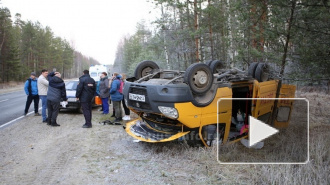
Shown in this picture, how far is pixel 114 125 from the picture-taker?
28.1ft

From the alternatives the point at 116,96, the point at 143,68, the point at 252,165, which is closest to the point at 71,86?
the point at 116,96

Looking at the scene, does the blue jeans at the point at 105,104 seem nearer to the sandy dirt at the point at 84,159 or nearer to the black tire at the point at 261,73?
the sandy dirt at the point at 84,159

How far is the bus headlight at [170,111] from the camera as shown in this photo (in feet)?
15.6

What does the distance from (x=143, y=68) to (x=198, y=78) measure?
2.24 meters

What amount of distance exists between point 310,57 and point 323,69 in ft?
1.54

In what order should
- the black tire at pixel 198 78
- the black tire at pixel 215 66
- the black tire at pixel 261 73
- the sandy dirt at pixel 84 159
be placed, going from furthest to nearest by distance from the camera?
the black tire at pixel 215 66
the black tire at pixel 261 73
the black tire at pixel 198 78
the sandy dirt at pixel 84 159

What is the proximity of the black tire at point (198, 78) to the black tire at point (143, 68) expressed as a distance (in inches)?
83.8

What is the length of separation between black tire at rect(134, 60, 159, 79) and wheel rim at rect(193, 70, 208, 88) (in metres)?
2.13

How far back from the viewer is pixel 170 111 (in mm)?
4801

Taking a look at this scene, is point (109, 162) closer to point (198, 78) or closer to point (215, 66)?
point (198, 78)

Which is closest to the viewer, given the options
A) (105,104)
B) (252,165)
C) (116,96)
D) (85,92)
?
(252,165)

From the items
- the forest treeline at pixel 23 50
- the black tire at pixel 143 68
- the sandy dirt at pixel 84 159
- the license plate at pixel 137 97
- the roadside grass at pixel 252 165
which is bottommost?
the sandy dirt at pixel 84 159
